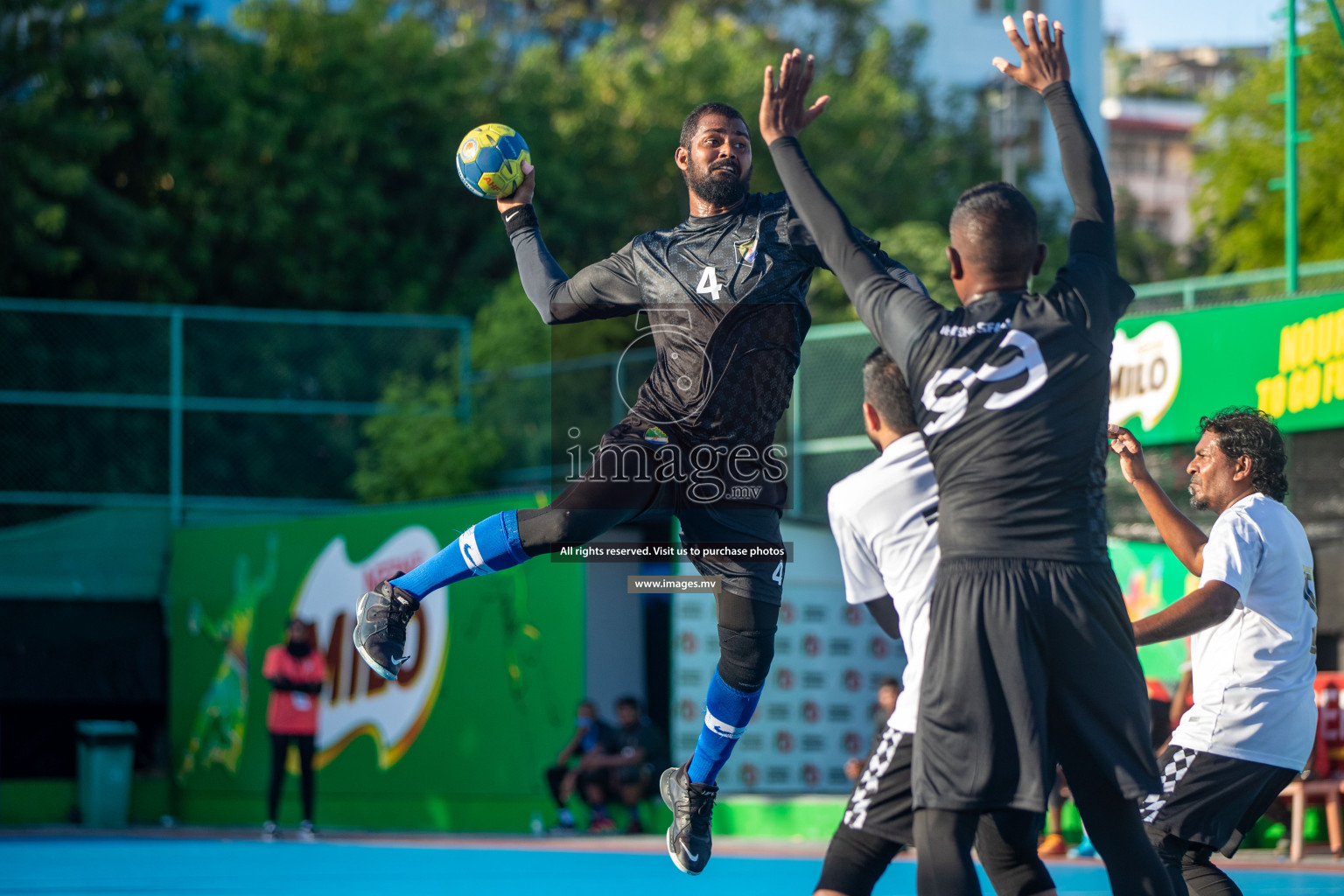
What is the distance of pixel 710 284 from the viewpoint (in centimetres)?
554

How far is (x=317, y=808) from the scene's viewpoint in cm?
1800

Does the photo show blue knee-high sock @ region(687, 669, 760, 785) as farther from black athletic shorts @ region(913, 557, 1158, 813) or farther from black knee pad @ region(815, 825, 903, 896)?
black athletic shorts @ region(913, 557, 1158, 813)

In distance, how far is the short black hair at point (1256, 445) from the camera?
556cm

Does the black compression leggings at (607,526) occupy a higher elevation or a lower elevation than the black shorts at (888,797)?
higher

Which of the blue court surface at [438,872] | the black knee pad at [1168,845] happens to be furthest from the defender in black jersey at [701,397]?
the blue court surface at [438,872]

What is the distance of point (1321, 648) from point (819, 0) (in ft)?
94.0

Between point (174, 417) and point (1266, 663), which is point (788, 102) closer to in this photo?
point (1266, 663)

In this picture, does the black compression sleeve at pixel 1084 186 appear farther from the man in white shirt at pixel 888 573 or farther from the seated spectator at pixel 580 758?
the seated spectator at pixel 580 758

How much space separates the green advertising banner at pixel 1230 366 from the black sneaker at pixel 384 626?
30.3 feet

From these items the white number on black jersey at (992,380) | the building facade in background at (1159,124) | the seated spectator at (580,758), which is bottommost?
the seated spectator at (580,758)

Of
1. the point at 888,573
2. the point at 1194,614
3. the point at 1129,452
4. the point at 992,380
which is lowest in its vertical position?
the point at 1194,614

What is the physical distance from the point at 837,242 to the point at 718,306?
1.26 metres

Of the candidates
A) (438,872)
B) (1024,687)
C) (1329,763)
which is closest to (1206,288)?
(1329,763)

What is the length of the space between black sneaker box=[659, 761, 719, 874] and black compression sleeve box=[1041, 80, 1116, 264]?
2.48m
